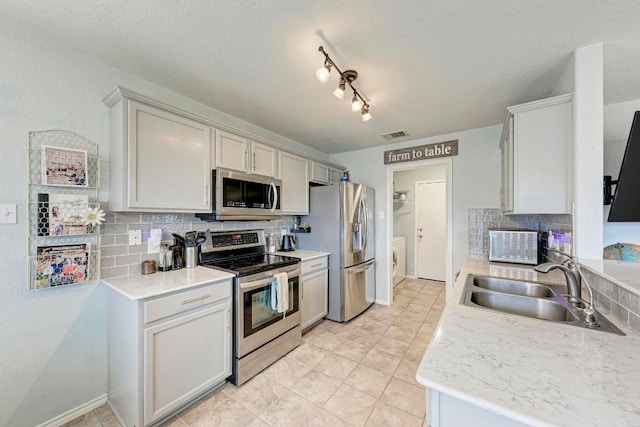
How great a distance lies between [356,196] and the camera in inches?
126

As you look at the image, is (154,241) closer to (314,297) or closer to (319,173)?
(314,297)

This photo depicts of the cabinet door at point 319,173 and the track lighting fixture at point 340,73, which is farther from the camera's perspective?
the cabinet door at point 319,173

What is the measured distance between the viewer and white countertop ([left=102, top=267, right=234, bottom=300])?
59.2 inches

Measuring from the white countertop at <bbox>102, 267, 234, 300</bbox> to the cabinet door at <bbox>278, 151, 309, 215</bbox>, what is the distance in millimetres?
1127

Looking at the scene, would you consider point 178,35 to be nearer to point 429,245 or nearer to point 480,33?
point 480,33

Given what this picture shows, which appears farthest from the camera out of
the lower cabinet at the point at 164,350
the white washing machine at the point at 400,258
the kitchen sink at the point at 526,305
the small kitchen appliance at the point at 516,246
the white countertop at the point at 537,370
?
the white washing machine at the point at 400,258

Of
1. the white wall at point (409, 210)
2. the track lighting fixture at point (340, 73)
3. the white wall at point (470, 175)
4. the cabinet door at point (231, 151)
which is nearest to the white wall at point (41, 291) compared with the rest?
the cabinet door at point (231, 151)

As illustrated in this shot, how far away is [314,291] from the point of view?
2861mm

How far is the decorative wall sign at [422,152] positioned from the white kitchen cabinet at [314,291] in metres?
1.79

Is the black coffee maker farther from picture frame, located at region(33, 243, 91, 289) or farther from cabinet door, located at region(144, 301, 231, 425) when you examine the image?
picture frame, located at region(33, 243, 91, 289)

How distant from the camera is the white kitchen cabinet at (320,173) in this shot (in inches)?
130

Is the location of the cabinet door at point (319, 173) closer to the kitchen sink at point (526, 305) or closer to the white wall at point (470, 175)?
the white wall at point (470, 175)

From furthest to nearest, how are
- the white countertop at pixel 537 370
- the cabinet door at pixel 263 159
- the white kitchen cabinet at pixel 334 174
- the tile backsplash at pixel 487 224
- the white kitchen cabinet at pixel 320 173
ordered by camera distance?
the white kitchen cabinet at pixel 334 174
the white kitchen cabinet at pixel 320 173
the tile backsplash at pixel 487 224
the cabinet door at pixel 263 159
the white countertop at pixel 537 370

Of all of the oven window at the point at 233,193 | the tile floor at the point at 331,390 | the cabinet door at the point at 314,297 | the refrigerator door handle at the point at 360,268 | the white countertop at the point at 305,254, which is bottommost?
the tile floor at the point at 331,390
